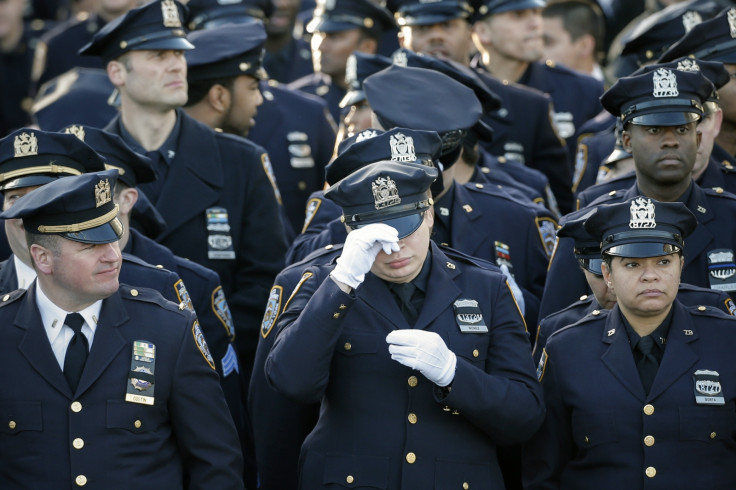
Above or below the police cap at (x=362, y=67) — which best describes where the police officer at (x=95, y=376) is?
below

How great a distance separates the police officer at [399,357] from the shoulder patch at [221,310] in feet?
4.05

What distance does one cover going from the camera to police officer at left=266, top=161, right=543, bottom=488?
4.86 meters

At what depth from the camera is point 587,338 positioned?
547cm

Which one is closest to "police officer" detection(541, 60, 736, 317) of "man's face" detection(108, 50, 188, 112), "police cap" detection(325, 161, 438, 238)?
"police cap" detection(325, 161, 438, 238)

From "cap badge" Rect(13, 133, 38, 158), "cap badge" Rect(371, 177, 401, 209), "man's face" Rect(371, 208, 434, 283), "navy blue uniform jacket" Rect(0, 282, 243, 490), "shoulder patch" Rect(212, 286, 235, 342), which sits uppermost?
"cap badge" Rect(371, 177, 401, 209)

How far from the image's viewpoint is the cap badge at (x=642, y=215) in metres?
5.39

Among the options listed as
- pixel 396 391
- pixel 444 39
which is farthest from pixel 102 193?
pixel 444 39

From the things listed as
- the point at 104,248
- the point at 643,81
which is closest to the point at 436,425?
the point at 104,248

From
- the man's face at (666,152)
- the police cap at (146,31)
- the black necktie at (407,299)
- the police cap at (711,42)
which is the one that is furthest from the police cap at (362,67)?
the black necktie at (407,299)

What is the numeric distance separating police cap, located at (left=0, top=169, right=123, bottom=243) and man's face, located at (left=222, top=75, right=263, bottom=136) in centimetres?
281

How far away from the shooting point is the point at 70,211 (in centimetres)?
501

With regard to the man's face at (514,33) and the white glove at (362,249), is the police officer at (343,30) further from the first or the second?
the white glove at (362,249)

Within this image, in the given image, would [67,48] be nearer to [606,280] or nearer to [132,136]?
[132,136]

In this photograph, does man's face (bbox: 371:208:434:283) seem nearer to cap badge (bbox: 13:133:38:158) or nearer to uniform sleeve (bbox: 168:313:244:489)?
uniform sleeve (bbox: 168:313:244:489)
